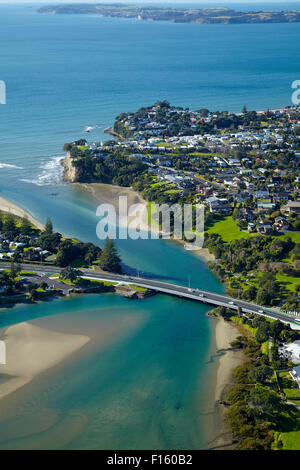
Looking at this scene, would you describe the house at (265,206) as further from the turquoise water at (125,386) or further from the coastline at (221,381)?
the coastline at (221,381)

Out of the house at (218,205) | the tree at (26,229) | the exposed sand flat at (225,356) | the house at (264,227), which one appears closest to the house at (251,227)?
the house at (264,227)

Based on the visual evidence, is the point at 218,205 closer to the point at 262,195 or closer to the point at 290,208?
the point at 262,195

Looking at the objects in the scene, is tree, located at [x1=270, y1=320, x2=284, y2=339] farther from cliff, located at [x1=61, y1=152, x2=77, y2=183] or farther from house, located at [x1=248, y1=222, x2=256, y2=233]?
cliff, located at [x1=61, y1=152, x2=77, y2=183]

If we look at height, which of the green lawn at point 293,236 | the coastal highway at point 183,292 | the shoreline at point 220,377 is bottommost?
the shoreline at point 220,377

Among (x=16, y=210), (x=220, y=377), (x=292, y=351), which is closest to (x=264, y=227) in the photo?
(x=292, y=351)

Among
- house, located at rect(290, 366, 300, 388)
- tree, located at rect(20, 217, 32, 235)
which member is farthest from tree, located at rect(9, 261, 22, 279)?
house, located at rect(290, 366, 300, 388)

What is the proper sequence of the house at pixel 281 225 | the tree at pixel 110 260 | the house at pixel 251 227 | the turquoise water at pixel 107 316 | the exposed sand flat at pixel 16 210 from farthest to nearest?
1. the exposed sand flat at pixel 16 210
2. the house at pixel 251 227
3. the house at pixel 281 225
4. the tree at pixel 110 260
5. the turquoise water at pixel 107 316
